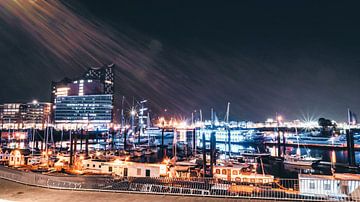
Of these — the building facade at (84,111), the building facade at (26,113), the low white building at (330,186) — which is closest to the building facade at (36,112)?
the building facade at (26,113)

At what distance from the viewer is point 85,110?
504 ft

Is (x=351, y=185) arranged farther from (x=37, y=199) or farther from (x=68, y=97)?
(x=68, y=97)

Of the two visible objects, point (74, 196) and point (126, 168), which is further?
point (126, 168)

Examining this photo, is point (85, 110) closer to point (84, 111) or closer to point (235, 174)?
point (84, 111)

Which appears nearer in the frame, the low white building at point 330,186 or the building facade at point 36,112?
the low white building at point 330,186

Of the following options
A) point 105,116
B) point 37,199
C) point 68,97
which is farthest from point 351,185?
point 68,97

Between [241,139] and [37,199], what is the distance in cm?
10381

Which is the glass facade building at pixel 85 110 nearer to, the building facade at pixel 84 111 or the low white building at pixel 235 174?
the building facade at pixel 84 111

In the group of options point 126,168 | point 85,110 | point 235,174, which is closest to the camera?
point 235,174

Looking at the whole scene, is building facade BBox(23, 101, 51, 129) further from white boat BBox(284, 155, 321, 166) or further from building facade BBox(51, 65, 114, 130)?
white boat BBox(284, 155, 321, 166)

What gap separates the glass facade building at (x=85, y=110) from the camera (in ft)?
502

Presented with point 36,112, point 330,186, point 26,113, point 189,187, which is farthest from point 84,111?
point 330,186

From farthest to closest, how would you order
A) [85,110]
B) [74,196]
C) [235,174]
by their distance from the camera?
[85,110] < [235,174] < [74,196]

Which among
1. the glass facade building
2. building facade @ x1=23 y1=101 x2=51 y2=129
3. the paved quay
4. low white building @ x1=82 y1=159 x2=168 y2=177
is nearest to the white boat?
low white building @ x1=82 y1=159 x2=168 y2=177
